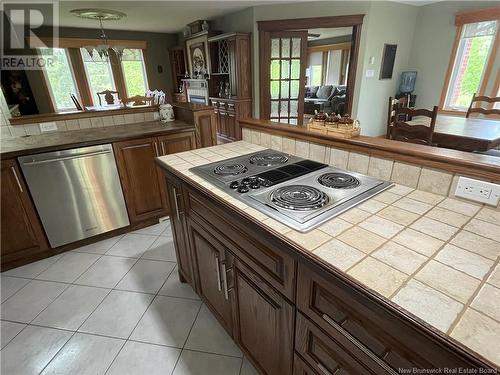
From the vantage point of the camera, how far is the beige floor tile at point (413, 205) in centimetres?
88

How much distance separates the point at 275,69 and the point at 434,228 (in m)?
4.02

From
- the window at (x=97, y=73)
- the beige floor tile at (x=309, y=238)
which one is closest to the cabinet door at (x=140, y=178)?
the beige floor tile at (x=309, y=238)

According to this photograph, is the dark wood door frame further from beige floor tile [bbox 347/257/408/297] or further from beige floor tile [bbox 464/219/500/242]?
beige floor tile [bbox 347/257/408/297]

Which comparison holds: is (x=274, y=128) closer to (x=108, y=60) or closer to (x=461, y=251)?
(x=461, y=251)

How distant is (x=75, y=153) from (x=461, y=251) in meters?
2.34

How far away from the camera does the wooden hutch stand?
13.5ft

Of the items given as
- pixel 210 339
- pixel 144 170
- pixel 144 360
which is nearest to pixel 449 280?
pixel 210 339

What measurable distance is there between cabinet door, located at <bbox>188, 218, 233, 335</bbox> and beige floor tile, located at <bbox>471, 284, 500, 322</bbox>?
2.55 ft

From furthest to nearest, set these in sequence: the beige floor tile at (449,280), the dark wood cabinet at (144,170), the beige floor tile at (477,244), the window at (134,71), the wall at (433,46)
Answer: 1. the window at (134,71)
2. the wall at (433,46)
3. the dark wood cabinet at (144,170)
4. the beige floor tile at (477,244)
5. the beige floor tile at (449,280)

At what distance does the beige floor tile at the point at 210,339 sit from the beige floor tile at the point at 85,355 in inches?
15.5

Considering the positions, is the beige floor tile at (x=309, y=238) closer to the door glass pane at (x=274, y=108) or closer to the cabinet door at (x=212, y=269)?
the cabinet door at (x=212, y=269)

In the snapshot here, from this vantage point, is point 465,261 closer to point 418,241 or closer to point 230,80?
point 418,241

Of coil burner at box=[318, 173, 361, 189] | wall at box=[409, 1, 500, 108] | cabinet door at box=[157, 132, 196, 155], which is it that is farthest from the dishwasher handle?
wall at box=[409, 1, 500, 108]

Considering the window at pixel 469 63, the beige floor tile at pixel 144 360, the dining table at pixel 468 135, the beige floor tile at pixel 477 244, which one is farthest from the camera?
the window at pixel 469 63
